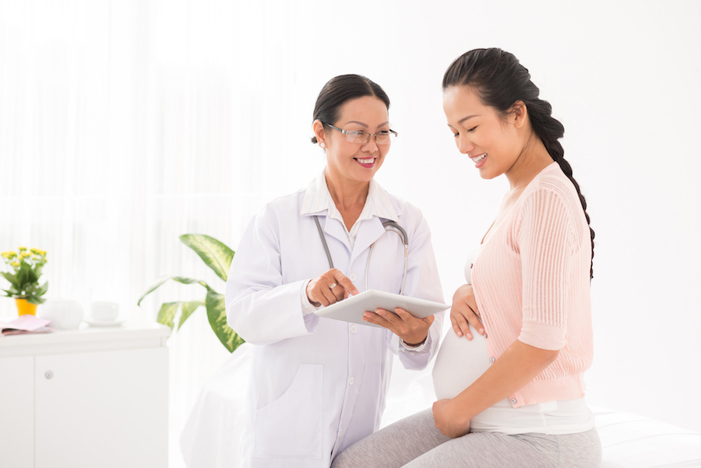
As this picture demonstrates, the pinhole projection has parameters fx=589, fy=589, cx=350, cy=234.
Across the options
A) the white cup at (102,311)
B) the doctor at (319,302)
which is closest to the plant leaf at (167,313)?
the white cup at (102,311)

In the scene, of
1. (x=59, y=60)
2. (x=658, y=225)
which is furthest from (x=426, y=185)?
Answer: (x=59, y=60)

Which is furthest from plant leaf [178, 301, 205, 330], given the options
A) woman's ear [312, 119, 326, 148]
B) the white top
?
the white top

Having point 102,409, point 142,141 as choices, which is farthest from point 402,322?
point 142,141

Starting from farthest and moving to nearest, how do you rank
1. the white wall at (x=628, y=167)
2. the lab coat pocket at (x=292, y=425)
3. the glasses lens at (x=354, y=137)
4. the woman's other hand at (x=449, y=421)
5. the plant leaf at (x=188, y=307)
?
1. the plant leaf at (x=188, y=307)
2. the white wall at (x=628, y=167)
3. the glasses lens at (x=354, y=137)
4. the lab coat pocket at (x=292, y=425)
5. the woman's other hand at (x=449, y=421)

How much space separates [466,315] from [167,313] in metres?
2.20

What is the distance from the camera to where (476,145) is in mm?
1354

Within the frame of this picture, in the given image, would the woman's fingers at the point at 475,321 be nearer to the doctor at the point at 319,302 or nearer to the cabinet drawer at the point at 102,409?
the doctor at the point at 319,302

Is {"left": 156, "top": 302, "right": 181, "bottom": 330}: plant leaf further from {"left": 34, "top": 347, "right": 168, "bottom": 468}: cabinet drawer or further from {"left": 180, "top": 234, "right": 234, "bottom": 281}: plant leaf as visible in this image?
{"left": 34, "top": 347, "right": 168, "bottom": 468}: cabinet drawer

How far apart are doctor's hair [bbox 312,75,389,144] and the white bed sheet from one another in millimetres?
1097

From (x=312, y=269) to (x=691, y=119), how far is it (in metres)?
1.31

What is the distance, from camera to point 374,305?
4.10 feet

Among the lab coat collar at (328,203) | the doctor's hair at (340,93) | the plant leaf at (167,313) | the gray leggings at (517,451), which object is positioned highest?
the doctor's hair at (340,93)

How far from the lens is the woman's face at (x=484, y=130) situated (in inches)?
52.1

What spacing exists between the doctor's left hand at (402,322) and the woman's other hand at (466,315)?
4.0 inches
